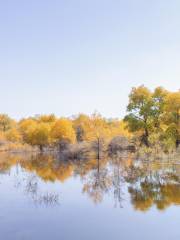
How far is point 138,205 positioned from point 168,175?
7.27 m

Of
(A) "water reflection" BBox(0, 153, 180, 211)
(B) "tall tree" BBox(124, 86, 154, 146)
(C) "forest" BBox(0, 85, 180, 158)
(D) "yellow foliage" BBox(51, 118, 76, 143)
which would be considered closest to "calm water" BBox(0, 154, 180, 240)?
(A) "water reflection" BBox(0, 153, 180, 211)

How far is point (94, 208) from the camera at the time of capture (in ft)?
40.8

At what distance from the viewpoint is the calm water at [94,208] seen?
31.0 feet

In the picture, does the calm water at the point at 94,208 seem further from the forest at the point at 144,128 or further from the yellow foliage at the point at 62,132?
the yellow foliage at the point at 62,132

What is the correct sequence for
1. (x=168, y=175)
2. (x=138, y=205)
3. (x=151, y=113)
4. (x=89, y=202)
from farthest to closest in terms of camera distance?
(x=151, y=113)
(x=168, y=175)
(x=89, y=202)
(x=138, y=205)

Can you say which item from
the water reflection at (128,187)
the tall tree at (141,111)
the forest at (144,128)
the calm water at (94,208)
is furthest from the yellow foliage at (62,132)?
the calm water at (94,208)

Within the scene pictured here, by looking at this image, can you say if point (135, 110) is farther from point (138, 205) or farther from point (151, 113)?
point (138, 205)

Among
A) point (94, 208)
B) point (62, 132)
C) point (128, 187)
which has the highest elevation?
point (62, 132)

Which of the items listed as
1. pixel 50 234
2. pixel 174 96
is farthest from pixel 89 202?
pixel 174 96

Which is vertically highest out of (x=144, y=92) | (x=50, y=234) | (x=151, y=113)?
(x=144, y=92)

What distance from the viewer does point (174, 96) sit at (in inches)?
1302

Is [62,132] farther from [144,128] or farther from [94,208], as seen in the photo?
[94,208]

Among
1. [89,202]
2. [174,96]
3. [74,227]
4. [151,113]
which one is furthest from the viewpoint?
[151,113]

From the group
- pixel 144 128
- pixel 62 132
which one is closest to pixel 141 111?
pixel 144 128
